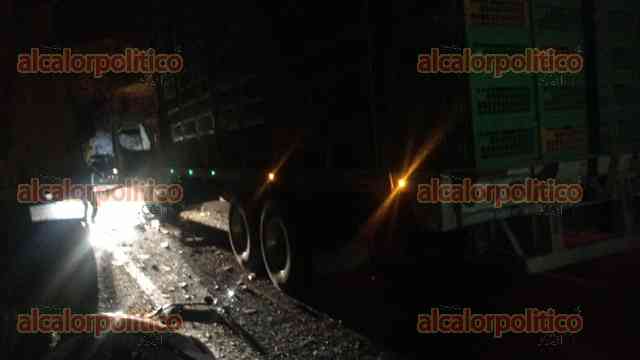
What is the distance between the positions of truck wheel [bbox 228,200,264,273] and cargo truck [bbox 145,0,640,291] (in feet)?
1.12

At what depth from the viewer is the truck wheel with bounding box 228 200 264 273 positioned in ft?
21.7

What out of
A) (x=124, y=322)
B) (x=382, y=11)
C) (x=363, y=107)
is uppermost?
(x=382, y=11)

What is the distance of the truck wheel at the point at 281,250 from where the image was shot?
18.2 ft

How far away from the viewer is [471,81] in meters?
3.89

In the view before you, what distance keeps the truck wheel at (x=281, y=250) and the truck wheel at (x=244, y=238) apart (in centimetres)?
33

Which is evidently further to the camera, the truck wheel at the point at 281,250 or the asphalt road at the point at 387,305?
the truck wheel at the point at 281,250

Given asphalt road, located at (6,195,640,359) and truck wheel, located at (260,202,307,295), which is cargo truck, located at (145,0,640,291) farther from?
asphalt road, located at (6,195,640,359)

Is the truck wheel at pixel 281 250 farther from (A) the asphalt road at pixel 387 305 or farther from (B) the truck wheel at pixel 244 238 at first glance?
(B) the truck wheel at pixel 244 238

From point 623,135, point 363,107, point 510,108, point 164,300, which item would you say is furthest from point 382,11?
point 164,300

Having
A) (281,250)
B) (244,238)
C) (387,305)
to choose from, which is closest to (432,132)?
(387,305)

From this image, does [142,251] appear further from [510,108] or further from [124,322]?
[510,108]

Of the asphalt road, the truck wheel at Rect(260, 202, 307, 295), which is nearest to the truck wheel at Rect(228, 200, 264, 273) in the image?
the asphalt road

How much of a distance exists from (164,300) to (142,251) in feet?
9.99

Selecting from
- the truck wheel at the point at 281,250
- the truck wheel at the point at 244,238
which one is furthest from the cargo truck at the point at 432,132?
the truck wheel at the point at 244,238
